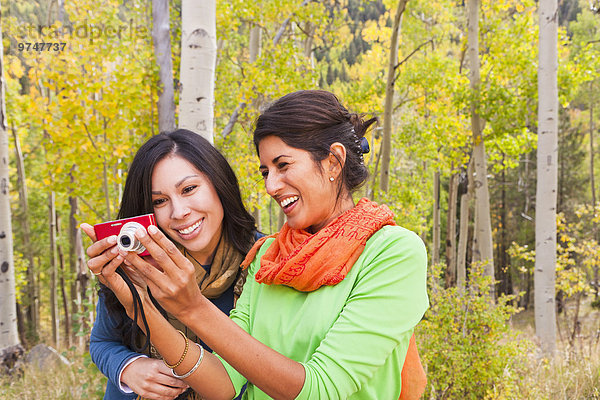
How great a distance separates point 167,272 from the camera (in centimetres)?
127

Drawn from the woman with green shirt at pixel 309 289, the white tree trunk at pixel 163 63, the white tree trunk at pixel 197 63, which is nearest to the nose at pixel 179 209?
the woman with green shirt at pixel 309 289

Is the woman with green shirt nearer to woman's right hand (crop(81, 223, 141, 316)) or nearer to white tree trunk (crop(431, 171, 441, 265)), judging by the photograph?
woman's right hand (crop(81, 223, 141, 316))

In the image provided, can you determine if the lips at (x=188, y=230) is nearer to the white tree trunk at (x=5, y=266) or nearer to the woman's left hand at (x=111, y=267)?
the woman's left hand at (x=111, y=267)

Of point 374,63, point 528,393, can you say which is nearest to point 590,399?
point 528,393

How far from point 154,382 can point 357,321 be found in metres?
0.98

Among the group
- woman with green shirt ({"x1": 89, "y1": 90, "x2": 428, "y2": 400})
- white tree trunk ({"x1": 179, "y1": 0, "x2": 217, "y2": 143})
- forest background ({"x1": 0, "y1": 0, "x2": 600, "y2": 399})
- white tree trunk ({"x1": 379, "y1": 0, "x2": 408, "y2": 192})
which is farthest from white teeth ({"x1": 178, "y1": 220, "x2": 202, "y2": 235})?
white tree trunk ({"x1": 379, "y1": 0, "x2": 408, "y2": 192})

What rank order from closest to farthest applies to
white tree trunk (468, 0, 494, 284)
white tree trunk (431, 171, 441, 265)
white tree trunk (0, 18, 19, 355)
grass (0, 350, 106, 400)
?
grass (0, 350, 106, 400) < white tree trunk (0, 18, 19, 355) < white tree trunk (468, 0, 494, 284) < white tree trunk (431, 171, 441, 265)

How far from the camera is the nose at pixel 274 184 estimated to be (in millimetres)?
1557

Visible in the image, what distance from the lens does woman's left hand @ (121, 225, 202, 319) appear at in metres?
1.26

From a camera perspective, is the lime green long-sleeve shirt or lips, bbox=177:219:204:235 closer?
the lime green long-sleeve shirt

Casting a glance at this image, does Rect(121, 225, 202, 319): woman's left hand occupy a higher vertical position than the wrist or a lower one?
higher

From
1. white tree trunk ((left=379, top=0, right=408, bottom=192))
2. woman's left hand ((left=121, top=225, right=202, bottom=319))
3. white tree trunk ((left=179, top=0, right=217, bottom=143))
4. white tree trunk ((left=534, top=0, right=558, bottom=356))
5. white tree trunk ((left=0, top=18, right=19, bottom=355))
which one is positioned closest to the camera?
woman's left hand ((left=121, top=225, right=202, bottom=319))

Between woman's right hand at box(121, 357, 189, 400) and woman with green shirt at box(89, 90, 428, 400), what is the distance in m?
0.36

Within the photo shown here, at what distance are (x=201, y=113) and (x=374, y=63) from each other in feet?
60.0
